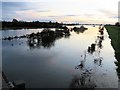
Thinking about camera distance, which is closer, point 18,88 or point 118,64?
point 18,88

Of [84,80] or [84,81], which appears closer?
[84,81]

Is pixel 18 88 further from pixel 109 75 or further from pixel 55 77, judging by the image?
pixel 109 75

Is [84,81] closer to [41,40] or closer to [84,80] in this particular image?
[84,80]

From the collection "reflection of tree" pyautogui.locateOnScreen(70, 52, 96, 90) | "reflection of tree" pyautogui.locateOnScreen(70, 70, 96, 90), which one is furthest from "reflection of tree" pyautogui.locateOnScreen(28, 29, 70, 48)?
"reflection of tree" pyautogui.locateOnScreen(70, 70, 96, 90)

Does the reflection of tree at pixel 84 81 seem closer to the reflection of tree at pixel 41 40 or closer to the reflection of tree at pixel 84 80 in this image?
the reflection of tree at pixel 84 80

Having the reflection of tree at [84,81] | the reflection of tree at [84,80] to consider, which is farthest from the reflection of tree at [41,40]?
the reflection of tree at [84,81]

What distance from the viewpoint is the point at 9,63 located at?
84.5 ft

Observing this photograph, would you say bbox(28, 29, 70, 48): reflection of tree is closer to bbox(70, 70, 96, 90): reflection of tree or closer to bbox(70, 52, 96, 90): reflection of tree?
bbox(70, 52, 96, 90): reflection of tree

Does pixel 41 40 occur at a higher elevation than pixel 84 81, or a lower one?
higher

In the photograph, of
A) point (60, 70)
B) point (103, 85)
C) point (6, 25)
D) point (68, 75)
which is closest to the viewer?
point (103, 85)

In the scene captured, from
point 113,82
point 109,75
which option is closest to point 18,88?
point 113,82

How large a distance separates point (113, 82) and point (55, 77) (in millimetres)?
5341

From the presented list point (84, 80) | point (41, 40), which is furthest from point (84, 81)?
point (41, 40)

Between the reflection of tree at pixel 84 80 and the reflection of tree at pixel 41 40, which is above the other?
the reflection of tree at pixel 41 40
